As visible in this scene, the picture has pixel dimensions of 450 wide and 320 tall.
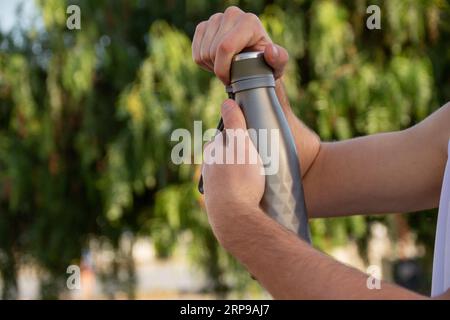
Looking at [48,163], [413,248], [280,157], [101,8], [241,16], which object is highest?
[101,8]

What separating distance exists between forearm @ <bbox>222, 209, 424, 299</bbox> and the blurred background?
9.26 ft

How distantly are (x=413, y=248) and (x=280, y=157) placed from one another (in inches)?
142

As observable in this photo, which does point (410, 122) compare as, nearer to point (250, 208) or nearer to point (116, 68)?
point (116, 68)

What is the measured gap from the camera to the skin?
867mm

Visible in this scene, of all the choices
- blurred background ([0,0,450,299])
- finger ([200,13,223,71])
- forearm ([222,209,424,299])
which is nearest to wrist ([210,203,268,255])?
forearm ([222,209,424,299])

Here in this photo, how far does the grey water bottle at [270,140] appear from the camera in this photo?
91cm

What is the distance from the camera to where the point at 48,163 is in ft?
13.9

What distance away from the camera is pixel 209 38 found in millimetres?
1048

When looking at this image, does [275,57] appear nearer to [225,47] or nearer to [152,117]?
[225,47]

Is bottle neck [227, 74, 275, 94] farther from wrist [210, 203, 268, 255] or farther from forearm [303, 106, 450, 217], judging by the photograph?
forearm [303, 106, 450, 217]

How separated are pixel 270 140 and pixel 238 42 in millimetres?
130

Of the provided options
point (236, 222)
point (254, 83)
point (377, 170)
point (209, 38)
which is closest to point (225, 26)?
point (209, 38)

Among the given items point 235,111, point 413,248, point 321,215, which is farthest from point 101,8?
point 235,111
